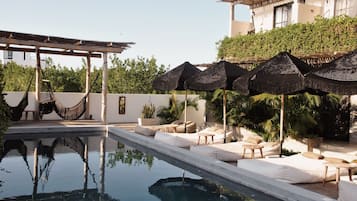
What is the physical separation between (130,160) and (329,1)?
11999 millimetres

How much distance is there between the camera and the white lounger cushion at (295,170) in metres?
7.42

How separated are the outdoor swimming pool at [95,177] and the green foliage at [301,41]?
8336mm

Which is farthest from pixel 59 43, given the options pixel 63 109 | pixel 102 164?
pixel 102 164

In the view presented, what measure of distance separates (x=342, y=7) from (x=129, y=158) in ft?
37.9

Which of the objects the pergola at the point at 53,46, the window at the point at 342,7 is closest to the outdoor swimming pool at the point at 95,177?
the pergola at the point at 53,46

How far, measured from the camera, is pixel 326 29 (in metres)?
14.9

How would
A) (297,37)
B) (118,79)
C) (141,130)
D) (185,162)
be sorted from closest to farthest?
(185,162)
(141,130)
(297,37)
(118,79)

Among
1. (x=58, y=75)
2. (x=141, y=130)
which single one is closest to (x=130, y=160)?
(x=141, y=130)

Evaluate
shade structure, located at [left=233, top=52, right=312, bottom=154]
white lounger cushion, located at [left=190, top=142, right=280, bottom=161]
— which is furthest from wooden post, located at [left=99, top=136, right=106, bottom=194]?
shade structure, located at [left=233, top=52, right=312, bottom=154]

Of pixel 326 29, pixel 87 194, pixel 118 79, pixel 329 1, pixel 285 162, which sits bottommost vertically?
pixel 87 194

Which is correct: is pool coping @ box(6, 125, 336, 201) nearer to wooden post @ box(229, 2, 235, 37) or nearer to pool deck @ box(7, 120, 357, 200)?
pool deck @ box(7, 120, 357, 200)

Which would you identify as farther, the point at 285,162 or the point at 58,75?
the point at 58,75

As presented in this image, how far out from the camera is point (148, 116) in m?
19.2

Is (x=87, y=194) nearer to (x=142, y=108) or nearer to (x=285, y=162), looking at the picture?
(x=285, y=162)
